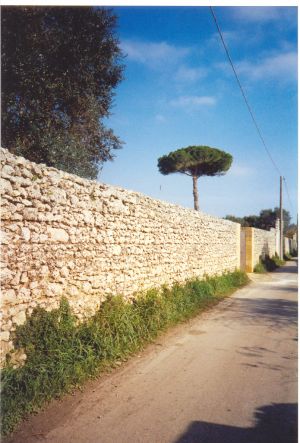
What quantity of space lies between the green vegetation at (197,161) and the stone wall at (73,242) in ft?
51.6

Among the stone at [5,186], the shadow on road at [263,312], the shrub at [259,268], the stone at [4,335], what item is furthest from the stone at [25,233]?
the shrub at [259,268]

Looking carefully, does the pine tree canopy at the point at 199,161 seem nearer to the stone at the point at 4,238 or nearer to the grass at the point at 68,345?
the grass at the point at 68,345

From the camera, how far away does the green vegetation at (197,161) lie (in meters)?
23.2

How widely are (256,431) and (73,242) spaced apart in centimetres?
323

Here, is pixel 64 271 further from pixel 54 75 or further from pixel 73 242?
pixel 54 75

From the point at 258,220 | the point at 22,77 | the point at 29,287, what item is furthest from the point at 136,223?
the point at 258,220

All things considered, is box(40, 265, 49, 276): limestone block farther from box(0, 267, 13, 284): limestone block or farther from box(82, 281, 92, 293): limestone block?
box(82, 281, 92, 293): limestone block

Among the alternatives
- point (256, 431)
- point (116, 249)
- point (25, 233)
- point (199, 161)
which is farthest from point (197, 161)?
point (256, 431)

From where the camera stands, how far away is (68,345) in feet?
13.7


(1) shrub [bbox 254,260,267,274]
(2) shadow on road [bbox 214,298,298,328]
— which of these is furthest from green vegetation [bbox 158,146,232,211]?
(2) shadow on road [bbox 214,298,298,328]

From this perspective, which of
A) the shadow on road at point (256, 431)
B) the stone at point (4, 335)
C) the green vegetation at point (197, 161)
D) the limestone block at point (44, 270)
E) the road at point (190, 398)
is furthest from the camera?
the green vegetation at point (197, 161)

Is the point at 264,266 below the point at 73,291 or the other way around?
below

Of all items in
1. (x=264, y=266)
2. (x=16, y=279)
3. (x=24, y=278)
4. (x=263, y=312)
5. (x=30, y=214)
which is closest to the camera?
(x=16, y=279)

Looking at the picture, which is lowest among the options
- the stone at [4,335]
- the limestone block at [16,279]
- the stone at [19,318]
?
the stone at [4,335]
